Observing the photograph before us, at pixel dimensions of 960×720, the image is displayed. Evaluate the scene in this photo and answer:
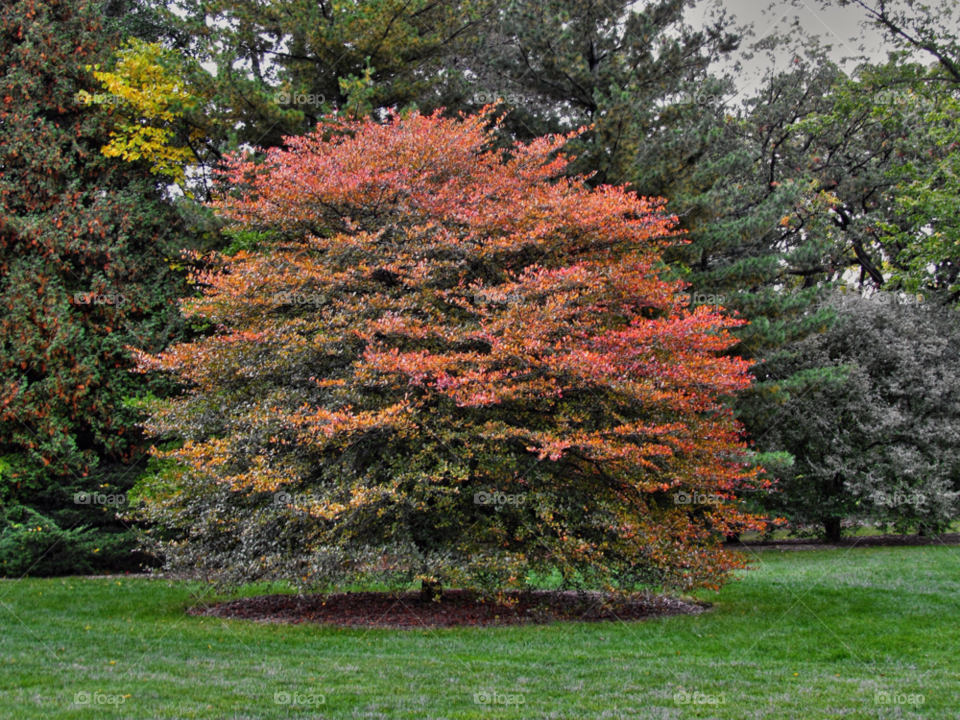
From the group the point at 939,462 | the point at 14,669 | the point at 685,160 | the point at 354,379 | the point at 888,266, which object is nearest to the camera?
the point at 14,669

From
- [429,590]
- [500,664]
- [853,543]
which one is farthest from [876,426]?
[500,664]

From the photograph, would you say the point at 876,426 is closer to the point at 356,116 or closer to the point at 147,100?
the point at 356,116

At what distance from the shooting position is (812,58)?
2080cm

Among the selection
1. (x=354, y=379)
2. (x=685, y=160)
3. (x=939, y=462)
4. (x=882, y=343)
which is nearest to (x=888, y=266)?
(x=882, y=343)

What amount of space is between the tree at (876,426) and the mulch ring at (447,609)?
8.99 metres

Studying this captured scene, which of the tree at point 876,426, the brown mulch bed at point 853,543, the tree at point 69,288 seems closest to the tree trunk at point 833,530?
the brown mulch bed at point 853,543

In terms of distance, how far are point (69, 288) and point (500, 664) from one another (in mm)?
11986

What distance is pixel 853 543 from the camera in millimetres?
19281

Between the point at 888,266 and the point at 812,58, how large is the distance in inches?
232

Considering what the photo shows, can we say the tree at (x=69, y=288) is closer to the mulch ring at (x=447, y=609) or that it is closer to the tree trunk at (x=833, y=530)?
the mulch ring at (x=447, y=609)

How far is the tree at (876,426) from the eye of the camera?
17.4 m

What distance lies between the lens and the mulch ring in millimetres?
9023

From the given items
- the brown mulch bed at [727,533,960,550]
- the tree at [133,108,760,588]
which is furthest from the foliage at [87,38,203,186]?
the brown mulch bed at [727,533,960,550]

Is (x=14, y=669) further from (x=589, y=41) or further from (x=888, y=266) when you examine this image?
(x=888, y=266)
